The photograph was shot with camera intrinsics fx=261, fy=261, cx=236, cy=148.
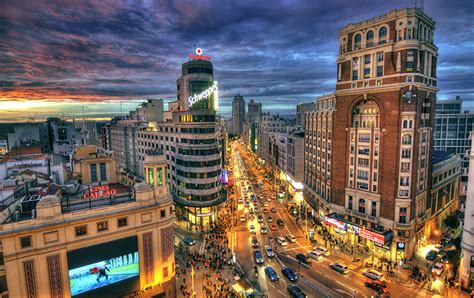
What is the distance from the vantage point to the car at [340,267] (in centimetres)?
4662

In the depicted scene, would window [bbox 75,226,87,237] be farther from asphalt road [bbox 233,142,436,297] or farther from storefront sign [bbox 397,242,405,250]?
storefront sign [bbox 397,242,405,250]

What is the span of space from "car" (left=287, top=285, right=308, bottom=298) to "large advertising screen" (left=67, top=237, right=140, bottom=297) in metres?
22.8

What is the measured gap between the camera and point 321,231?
212 feet

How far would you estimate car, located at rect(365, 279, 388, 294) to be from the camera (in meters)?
41.2

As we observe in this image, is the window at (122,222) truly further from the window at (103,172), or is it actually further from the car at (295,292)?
the car at (295,292)

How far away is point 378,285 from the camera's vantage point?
41688mm

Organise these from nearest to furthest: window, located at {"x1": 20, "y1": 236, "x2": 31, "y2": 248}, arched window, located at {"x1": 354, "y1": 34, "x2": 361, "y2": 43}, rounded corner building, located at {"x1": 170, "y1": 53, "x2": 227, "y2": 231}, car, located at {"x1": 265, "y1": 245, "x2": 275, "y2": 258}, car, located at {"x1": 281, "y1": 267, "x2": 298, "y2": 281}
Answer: window, located at {"x1": 20, "y1": 236, "x2": 31, "y2": 248}
car, located at {"x1": 281, "y1": 267, "x2": 298, "y2": 281}
car, located at {"x1": 265, "y1": 245, "x2": 275, "y2": 258}
arched window, located at {"x1": 354, "y1": 34, "x2": 361, "y2": 43}
rounded corner building, located at {"x1": 170, "y1": 53, "x2": 227, "y2": 231}

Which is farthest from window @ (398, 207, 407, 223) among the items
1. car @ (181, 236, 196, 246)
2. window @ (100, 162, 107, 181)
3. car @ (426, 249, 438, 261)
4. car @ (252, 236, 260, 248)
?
window @ (100, 162, 107, 181)

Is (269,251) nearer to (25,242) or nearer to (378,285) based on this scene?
(378,285)

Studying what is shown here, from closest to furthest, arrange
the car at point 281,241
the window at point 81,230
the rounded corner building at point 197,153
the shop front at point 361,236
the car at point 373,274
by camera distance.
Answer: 1. the window at point 81,230
2. the car at point 373,274
3. the shop front at point 361,236
4. the car at point 281,241
5. the rounded corner building at point 197,153

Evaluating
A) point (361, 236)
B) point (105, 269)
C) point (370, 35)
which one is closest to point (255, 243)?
point (361, 236)

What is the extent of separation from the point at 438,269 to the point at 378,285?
43.9 ft

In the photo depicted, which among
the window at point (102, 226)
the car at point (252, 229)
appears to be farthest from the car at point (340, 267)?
the window at point (102, 226)

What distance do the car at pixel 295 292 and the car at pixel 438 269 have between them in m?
24.9
